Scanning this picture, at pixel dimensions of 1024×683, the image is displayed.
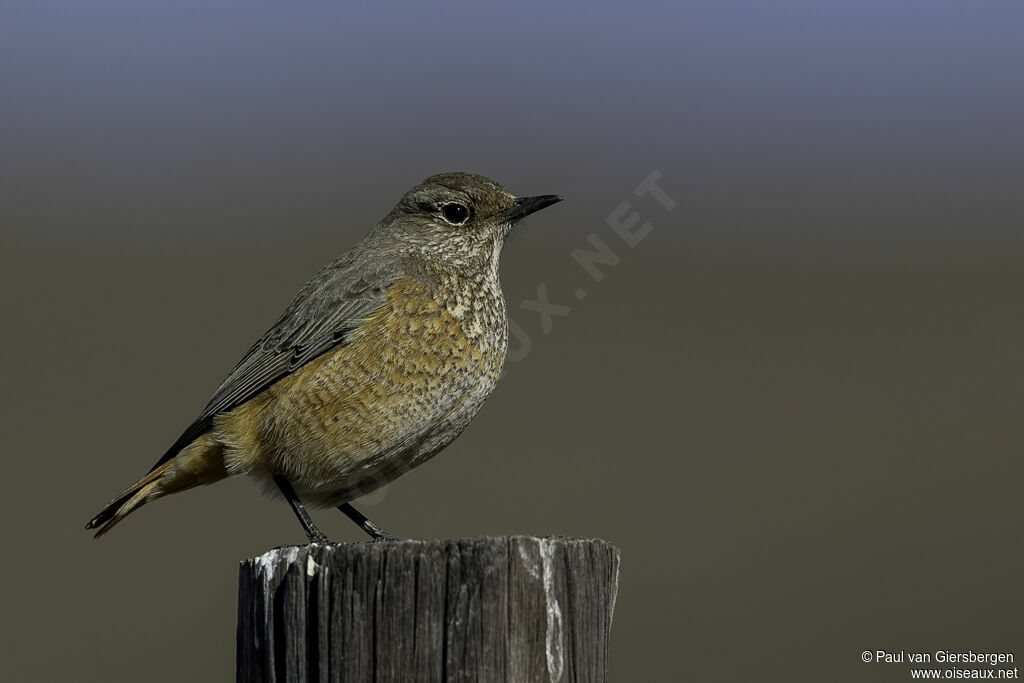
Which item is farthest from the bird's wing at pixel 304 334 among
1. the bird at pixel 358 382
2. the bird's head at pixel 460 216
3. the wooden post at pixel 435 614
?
the wooden post at pixel 435 614

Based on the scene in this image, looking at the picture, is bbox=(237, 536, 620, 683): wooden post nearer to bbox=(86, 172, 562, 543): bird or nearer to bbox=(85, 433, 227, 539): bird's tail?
bbox=(86, 172, 562, 543): bird

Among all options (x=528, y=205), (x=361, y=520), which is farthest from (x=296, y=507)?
(x=528, y=205)

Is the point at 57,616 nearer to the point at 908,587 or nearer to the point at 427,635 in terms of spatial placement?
the point at 908,587

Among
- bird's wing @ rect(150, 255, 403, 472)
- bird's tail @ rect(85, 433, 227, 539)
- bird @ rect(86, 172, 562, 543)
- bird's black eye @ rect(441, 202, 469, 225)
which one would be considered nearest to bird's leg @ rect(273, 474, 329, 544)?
bird @ rect(86, 172, 562, 543)

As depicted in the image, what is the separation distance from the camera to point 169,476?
22.4 ft

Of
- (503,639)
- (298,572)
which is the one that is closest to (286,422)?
(298,572)

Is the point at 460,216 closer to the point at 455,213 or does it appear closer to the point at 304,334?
the point at 455,213

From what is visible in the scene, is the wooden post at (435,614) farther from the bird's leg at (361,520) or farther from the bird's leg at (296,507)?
the bird's leg at (361,520)

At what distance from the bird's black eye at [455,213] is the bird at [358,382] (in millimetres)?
76

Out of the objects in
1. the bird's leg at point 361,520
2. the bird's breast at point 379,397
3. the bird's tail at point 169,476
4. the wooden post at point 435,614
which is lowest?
the wooden post at point 435,614

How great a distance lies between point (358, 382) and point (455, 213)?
1.51m

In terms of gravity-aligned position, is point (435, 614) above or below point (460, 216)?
below

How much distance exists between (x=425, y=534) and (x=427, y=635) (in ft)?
26.9

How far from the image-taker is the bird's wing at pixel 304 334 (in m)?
6.68
